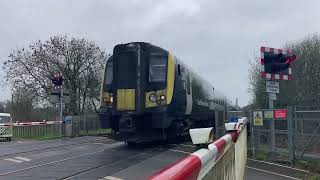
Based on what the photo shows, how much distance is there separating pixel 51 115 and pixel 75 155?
29.1 m

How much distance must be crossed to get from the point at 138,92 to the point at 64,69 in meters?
24.0

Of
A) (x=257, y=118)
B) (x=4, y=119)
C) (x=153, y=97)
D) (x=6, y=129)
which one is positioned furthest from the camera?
(x=4, y=119)

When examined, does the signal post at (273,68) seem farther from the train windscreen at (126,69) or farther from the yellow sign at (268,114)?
the train windscreen at (126,69)

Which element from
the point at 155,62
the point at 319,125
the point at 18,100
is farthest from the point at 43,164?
the point at 18,100

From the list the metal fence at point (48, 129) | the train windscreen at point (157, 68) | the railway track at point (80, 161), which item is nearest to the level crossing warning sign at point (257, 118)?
the railway track at point (80, 161)

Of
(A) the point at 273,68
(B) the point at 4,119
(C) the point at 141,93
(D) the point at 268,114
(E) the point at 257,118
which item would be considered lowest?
(B) the point at 4,119

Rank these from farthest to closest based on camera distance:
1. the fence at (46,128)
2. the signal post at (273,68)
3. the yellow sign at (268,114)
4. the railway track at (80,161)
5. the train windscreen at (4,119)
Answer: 1. the fence at (46,128)
2. the train windscreen at (4,119)
3. the yellow sign at (268,114)
4. the signal post at (273,68)
5. the railway track at (80,161)

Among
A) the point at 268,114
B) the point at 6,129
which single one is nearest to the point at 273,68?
the point at 268,114

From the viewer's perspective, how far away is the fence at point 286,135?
14273mm

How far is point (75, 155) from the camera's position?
57.2 ft

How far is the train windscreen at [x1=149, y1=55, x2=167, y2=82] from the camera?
1886 centimetres

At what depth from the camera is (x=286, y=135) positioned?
51.2 feet

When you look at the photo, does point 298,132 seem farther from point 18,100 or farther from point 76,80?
point 18,100

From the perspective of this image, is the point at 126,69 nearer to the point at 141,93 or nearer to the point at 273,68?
the point at 141,93
